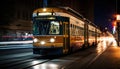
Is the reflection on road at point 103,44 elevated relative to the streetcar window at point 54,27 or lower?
lower

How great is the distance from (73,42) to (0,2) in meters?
47.9

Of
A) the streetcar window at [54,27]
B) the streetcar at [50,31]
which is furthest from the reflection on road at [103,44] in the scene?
the streetcar window at [54,27]

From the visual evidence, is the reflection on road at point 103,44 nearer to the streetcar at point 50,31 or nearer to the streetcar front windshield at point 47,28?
the streetcar at point 50,31

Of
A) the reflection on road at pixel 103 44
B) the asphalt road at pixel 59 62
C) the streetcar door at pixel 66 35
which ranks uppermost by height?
the streetcar door at pixel 66 35

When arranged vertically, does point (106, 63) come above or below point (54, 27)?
below

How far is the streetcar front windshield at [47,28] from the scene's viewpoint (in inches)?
879

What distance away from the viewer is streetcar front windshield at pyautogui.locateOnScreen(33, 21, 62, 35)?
73.3 feet

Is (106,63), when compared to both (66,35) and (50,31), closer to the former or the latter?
(50,31)

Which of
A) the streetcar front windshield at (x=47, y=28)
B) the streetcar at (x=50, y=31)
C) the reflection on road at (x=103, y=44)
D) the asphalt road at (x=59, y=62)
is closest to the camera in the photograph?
the asphalt road at (x=59, y=62)

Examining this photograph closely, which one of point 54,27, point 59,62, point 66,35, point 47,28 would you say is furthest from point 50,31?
point 59,62

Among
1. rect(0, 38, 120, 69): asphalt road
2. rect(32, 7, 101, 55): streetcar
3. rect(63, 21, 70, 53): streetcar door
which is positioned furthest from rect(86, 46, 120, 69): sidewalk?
rect(32, 7, 101, 55): streetcar

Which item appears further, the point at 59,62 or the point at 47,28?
the point at 47,28

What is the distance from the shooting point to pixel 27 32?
297 ft

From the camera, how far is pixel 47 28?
73.4 feet
